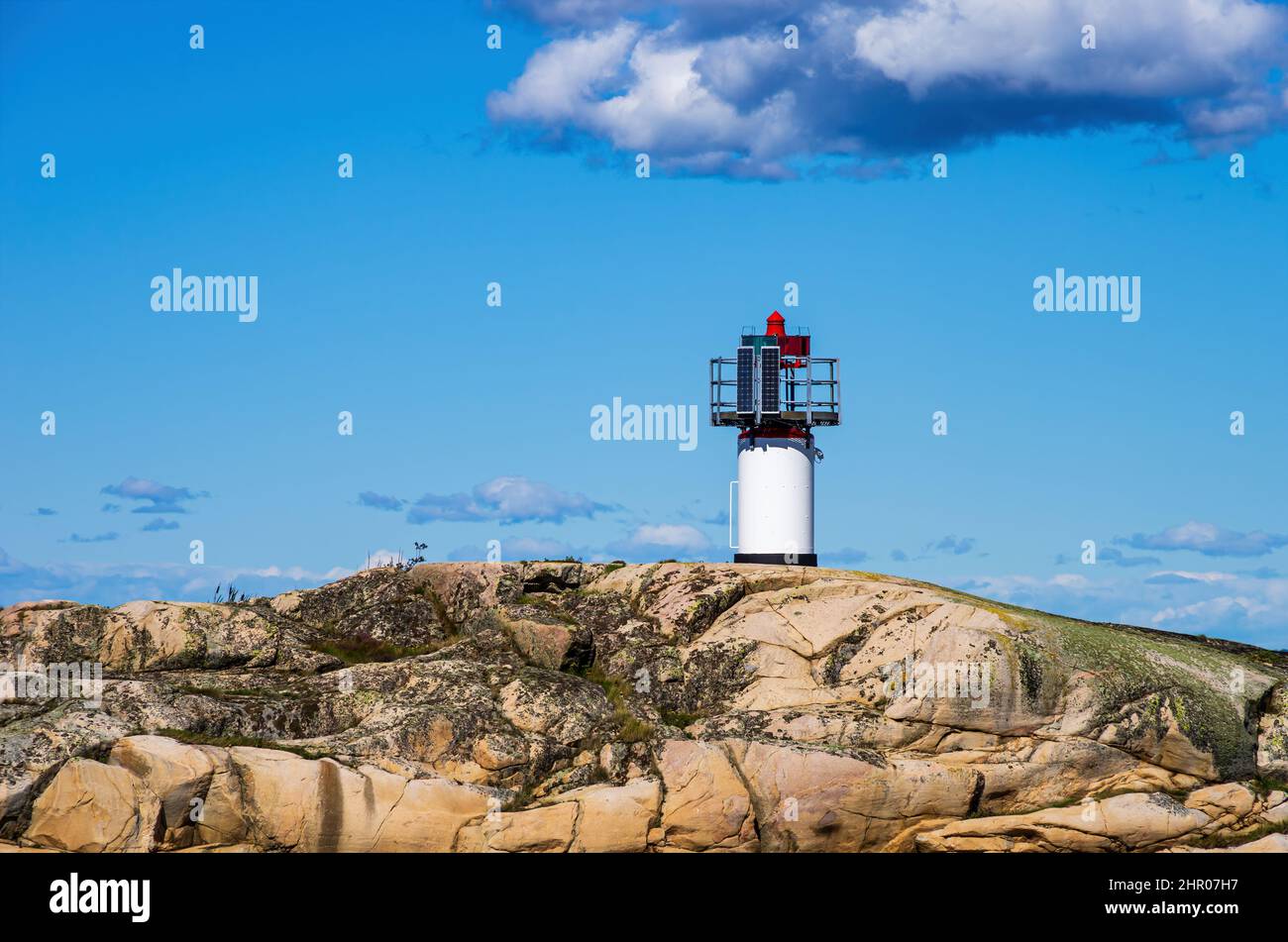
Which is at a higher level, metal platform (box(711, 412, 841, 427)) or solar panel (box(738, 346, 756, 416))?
solar panel (box(738, 346, 756, 416))

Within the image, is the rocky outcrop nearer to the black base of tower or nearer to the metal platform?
the black base of tower

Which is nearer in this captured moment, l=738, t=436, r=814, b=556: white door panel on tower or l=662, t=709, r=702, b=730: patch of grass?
l=662, t=709, r=702, b=730: patch of grass

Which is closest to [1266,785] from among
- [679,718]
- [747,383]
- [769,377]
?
[679,718]

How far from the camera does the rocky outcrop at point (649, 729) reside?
30.3m

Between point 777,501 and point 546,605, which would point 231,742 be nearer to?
point 546,605

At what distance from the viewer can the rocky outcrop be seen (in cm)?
3027

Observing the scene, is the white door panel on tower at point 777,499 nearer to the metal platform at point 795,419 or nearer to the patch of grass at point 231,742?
the metal platform at point 795,419

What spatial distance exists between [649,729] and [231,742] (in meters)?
8.68

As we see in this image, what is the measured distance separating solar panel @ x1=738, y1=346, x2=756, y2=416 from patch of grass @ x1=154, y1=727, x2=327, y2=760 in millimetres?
15162

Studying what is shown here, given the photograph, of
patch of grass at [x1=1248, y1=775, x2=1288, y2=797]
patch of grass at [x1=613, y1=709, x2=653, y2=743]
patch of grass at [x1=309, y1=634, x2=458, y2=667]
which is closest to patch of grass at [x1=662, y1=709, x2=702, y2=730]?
patch of grass at [x1=613, y1=709, x2=653, y2=743]
